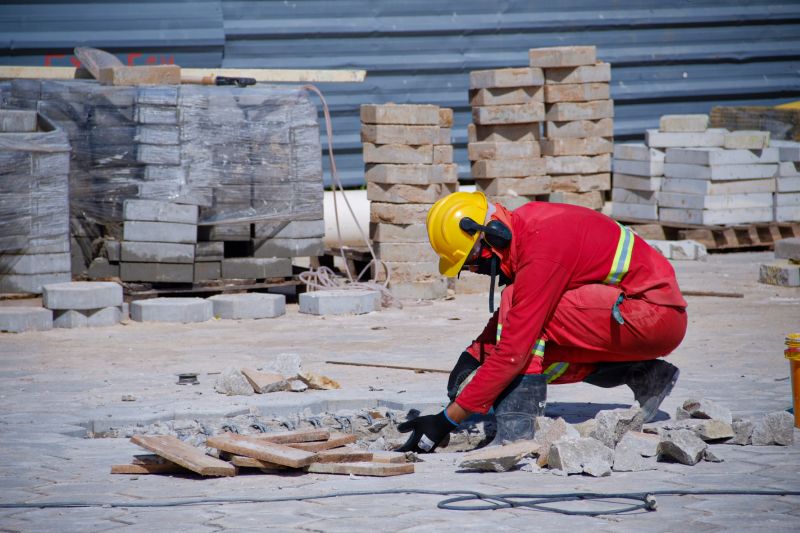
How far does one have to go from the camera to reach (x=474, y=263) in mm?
5449

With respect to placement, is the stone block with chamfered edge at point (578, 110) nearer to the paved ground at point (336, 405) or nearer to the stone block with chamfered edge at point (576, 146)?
the stone block with chamfered edge at point (576, 146)

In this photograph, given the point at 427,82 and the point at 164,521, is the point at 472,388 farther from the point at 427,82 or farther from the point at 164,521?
the point at 427,82

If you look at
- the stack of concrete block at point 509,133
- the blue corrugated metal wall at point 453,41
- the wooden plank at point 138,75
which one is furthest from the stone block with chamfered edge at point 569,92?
the wooden plank at point 138,75

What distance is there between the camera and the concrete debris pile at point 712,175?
13109mm

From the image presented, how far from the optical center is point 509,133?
39.6ft

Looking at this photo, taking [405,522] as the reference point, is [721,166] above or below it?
above

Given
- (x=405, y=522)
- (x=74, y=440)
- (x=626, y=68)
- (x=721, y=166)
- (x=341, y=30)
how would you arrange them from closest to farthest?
1. (x=405, y=522)
2. (x=74, y=440)
3. (x=721, y=166)
4. (x=341, y=30)
5. (x=626, y=68)

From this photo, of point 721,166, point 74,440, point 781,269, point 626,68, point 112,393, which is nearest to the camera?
point 74,440

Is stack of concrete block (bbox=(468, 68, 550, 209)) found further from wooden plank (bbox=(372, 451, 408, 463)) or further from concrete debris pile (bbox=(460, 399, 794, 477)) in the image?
wooden plank (bbox=(372, 451, 408, 463))

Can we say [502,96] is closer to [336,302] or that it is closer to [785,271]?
[336,302]

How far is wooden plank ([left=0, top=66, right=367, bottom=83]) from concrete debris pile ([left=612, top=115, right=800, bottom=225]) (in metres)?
3.65

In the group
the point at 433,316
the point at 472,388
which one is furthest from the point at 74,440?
the point at 433,316

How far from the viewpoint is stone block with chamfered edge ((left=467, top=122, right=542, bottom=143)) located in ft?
39.4

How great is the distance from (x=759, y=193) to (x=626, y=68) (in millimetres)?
3416
